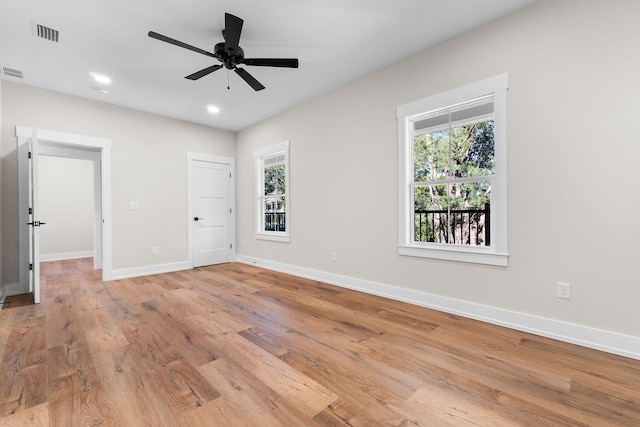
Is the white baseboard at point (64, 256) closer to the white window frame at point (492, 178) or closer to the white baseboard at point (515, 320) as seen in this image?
the white baseboard at point (515, 320)

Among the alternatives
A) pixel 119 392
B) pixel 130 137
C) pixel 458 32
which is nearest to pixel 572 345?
pixel 458 32

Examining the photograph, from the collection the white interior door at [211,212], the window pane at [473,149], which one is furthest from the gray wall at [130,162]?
the window pane at [473,149]

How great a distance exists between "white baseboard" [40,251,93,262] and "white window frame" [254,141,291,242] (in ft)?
15.6

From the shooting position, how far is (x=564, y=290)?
7.43 feet

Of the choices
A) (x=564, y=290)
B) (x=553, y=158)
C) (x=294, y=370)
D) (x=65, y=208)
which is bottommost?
(x=294, y=370)

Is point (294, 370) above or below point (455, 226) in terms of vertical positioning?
below

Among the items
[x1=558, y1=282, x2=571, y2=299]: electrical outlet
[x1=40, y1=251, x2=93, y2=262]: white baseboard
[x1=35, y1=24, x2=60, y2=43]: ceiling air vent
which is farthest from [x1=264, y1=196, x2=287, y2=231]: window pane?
[x1=40, y1=251, x2=93, y2=262]: white baseboard

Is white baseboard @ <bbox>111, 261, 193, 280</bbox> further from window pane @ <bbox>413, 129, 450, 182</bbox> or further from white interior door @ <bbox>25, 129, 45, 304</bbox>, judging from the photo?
window pane @ <bbox>413, 129, 450, 182</bbox>

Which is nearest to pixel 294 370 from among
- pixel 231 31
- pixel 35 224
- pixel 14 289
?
pixel 231 31

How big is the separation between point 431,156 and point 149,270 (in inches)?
188

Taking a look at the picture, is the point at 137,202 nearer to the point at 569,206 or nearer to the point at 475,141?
the point at 475,141

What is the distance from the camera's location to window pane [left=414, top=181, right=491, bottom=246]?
112 inches

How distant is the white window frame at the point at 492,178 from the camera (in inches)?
100

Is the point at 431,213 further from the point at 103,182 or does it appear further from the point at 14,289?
the point at 14,289
